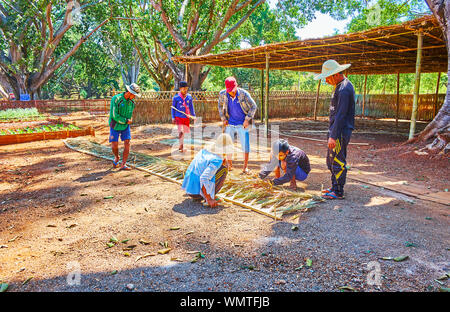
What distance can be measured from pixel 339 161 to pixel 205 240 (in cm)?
206

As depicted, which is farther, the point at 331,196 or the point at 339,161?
the point at 331,196

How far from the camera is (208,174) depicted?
364cm

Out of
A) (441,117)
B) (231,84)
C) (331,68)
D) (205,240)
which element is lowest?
(205,240)

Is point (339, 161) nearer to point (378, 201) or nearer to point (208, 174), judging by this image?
point (378, 201)

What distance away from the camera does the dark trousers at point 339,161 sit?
13.1ft

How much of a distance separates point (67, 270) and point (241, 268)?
4.54 feet

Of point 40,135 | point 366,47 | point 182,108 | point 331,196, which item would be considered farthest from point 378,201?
point 40,135

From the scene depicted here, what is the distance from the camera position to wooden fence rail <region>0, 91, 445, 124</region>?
13703 millimetres

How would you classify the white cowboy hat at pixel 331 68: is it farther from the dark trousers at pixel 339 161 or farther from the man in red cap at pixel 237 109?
the man in red cap at pixel 237 109

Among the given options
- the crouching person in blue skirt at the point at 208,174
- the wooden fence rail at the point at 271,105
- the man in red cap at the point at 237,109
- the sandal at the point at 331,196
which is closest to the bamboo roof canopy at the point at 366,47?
the wooden fence rail at the point at 271,105

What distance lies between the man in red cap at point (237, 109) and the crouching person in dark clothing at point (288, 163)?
84cm

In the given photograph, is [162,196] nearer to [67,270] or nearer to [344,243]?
[67,270]

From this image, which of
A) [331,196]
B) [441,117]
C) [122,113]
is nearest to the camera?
[331,196]
